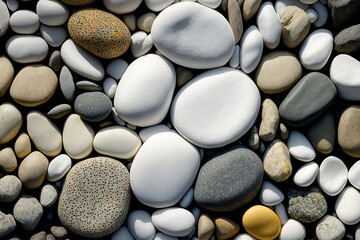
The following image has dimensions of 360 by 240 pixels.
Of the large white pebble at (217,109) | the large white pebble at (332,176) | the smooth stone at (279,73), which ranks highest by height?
the smooth stone at (279,73)

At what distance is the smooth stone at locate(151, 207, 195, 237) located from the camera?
1.32 metres

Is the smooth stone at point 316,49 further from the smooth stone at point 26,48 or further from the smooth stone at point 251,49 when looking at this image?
the smooth stone at point 26,48

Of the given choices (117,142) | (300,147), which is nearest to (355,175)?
(300,147)

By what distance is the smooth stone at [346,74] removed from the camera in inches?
51.8

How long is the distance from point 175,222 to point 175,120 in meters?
0.25

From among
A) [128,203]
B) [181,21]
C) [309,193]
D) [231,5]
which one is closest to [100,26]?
[181,21]

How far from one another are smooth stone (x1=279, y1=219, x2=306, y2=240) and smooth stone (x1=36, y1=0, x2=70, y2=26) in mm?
769

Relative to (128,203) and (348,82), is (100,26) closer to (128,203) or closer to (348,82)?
(128,203)

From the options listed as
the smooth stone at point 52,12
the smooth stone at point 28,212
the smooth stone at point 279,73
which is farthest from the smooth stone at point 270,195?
the smooth stone at point 52,12

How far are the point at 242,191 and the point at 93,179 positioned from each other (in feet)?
1.22

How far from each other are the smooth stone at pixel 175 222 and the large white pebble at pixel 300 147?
0.30m

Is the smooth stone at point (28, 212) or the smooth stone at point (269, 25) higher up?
the smooth stone at point (269, 25)

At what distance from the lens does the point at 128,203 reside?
1.35 meters

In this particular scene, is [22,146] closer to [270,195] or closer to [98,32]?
[98,32]
